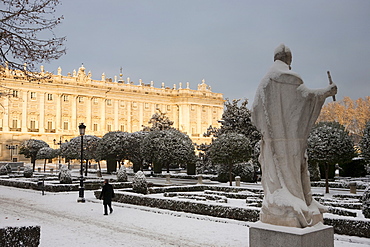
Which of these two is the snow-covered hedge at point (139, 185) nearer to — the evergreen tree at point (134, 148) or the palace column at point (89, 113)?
the evergreen tree at point (134, 148)

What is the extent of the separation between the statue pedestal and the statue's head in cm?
196

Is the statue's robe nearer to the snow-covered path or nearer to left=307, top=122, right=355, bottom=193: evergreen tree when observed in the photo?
the snow-covered path

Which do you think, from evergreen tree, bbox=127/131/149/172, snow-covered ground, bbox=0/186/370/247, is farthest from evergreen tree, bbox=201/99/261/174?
snow-covered ground, bbox=0/186/370/247

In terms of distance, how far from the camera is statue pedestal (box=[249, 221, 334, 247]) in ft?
12.8

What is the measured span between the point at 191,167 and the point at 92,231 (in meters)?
22.6

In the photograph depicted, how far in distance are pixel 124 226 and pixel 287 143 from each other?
21.7 ft

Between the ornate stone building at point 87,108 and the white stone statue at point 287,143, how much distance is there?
47.3 m

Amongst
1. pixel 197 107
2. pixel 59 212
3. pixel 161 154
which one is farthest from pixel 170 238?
pixel 197 107

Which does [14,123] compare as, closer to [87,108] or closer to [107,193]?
[87,108]

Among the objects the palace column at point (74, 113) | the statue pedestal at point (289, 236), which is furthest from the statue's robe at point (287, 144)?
the palace column at point (74, 113)

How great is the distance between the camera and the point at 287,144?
4.29 meters

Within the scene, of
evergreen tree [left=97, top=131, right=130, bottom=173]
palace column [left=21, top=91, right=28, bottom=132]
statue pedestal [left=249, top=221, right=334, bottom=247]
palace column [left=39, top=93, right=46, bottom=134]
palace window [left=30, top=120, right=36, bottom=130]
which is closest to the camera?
statue pedestal [left=249, top=221, right=334, bottom=247]

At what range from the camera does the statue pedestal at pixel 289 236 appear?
12.8ft

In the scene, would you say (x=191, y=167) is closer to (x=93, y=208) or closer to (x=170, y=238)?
(x=93, y=208)
